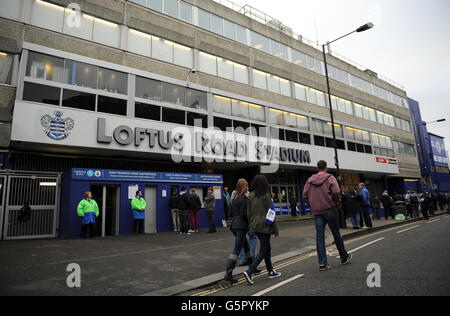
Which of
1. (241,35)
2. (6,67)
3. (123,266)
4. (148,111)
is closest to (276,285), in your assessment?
(123,266)

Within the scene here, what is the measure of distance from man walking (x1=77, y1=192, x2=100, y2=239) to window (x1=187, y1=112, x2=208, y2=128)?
718 cm

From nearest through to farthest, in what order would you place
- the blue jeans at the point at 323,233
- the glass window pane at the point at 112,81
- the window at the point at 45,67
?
the blue jeans at the point at 323,233 < the window at the point at 45,67 < the glass window pane at the point at 112,81

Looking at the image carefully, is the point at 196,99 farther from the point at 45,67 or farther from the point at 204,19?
the point at 45,67

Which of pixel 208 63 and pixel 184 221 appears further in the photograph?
pixel 208 63

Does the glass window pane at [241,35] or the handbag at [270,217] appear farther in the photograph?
the glass window pane at [241,35]

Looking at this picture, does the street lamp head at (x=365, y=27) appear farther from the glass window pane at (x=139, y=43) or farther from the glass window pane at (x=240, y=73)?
the glass window pane at (x=139, y=43)

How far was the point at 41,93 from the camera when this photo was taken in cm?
1219

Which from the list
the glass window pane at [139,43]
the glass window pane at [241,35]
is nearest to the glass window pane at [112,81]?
the glass window pane at [139,43]

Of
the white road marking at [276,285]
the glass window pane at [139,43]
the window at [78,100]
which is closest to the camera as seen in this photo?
the white road marking at [276,285]

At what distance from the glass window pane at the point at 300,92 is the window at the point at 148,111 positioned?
13.8m

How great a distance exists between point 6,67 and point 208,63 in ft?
36.4

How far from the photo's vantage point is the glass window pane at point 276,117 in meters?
21.3

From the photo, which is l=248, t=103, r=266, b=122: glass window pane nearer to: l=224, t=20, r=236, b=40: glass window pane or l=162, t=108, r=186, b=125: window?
l=224, t=20, r=236, b=40: glass window pane
